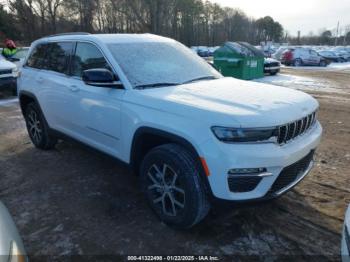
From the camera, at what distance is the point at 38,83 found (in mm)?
4902

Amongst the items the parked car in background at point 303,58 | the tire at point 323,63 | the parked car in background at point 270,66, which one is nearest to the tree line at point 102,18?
the parked car in background at point 303,58

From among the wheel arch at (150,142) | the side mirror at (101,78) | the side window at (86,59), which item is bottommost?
the wheel arch at (150,142)

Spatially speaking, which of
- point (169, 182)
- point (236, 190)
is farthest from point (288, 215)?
point (169, 182)

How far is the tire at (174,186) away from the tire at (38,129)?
2.55 m

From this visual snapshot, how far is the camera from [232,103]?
284 cm

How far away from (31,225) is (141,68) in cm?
200

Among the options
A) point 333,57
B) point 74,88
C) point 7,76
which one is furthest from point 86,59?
point 333,57

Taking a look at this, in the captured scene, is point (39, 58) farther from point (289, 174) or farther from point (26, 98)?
point (289, 174)

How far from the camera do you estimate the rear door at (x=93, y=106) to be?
349cm

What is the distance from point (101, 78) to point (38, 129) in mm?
2600

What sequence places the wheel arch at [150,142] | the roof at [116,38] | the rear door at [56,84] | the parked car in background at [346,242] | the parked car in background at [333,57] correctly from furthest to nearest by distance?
the parked car in background at [333,57], the rear door at [56,84], the roof at [116,38], the wheel arch at [150,142], the parked car in background at [346,242]

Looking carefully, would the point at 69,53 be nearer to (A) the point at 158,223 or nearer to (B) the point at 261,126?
(A) the point at 158,223

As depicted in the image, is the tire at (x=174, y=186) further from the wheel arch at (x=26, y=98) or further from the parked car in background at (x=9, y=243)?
the wheel arch at (x=26, y=98)

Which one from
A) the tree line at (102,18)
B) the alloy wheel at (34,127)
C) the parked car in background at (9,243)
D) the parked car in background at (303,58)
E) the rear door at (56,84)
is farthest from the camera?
the tree line at (102,18)
